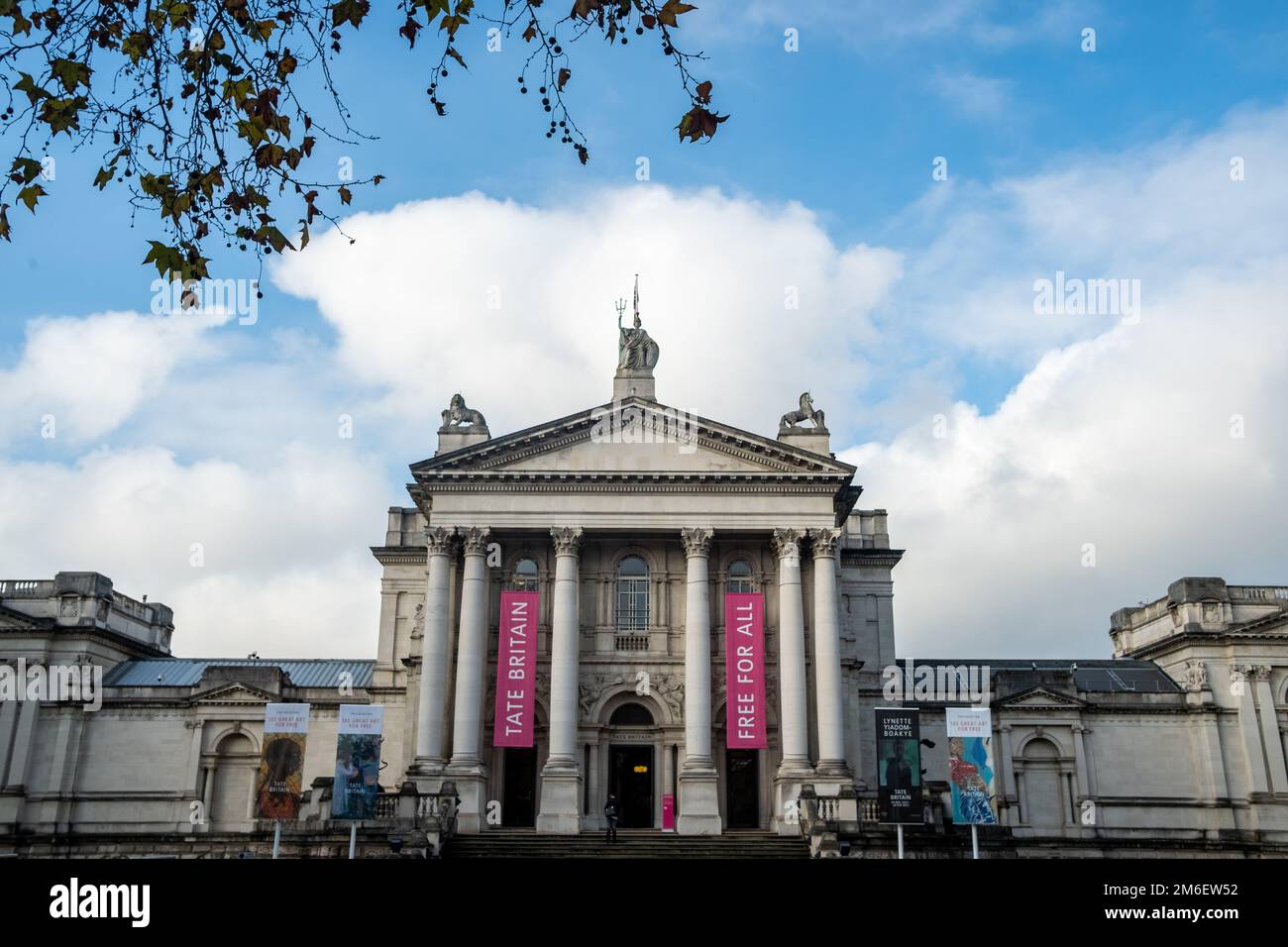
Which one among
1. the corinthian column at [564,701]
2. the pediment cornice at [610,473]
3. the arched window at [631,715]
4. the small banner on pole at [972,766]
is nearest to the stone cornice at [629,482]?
the pediment cornice at [610,473]

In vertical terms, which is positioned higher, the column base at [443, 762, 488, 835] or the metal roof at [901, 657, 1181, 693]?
the metal roof at [901, 657, 1181, 693]

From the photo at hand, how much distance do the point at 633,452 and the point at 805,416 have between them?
7.07 m

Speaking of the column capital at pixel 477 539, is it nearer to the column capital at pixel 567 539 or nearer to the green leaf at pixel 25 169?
the column capital at pixel 567 539

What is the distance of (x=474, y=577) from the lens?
133 ft

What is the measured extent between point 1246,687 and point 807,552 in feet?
69.0

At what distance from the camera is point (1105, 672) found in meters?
52.2

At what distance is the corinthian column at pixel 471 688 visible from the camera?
1481 inches

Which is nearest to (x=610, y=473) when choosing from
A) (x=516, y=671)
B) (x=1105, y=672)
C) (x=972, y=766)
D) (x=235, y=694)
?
(x=516, y=671)

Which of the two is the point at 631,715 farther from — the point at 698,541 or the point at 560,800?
the point at 698,541

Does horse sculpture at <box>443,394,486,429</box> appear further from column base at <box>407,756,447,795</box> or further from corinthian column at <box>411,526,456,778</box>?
column base at <box>407,756,447,795</box>

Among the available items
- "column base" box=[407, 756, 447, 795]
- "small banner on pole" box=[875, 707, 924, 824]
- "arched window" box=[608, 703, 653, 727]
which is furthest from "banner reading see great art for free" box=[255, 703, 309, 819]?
"small banner on pole" box=[875, 707, 924, 824]

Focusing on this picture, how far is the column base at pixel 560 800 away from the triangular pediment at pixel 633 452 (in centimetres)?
1022

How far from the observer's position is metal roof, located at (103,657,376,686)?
50.7m

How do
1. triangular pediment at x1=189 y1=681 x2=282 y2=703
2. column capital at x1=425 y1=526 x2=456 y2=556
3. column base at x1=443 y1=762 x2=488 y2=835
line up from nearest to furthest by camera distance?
1. column base at x1=443 y1=762 x2=488 y2=835
2. column capital at x1=425 y1=526 x2=456 y2=556
3. triangular pediment at x1=189 y1=681 x2=282 y2=703
